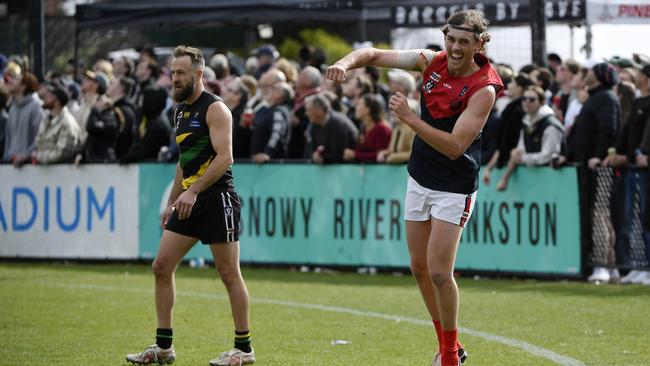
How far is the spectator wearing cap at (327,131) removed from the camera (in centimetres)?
1675

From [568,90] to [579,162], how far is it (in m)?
2.37

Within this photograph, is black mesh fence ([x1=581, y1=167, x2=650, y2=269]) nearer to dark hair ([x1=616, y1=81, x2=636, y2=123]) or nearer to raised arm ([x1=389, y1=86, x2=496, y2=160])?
dark hair ([x1=616, y1=81, x2=636, y2=123])

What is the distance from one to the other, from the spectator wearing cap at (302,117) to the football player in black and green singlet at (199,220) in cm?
813

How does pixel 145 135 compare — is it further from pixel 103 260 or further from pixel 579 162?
pixel 579 162

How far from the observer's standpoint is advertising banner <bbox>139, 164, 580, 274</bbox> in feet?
50.0

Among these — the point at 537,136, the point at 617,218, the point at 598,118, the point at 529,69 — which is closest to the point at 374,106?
the point at 529,69

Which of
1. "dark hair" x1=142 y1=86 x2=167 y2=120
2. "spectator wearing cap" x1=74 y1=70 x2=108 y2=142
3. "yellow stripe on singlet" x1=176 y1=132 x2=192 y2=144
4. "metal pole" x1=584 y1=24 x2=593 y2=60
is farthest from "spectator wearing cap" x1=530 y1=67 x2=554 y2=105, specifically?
"yellow stripe on singlet" x1=176 y1=132 x2=192 y2=144

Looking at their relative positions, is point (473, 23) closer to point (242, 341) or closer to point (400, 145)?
point (242, 341)

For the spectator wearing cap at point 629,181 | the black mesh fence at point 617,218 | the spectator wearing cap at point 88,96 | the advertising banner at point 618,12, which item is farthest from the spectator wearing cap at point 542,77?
the spectator wearing cap at point 88,96

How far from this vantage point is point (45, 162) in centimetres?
1823

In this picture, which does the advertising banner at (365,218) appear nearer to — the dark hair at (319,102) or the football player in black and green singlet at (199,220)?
the dark hair at (319,102)

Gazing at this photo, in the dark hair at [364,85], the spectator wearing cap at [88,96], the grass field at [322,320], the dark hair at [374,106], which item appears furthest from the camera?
the spectator wearing cap at [88,96]

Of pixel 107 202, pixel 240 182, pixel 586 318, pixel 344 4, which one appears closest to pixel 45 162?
→ pixel 107 202

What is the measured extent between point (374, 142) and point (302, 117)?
4.82 feet
